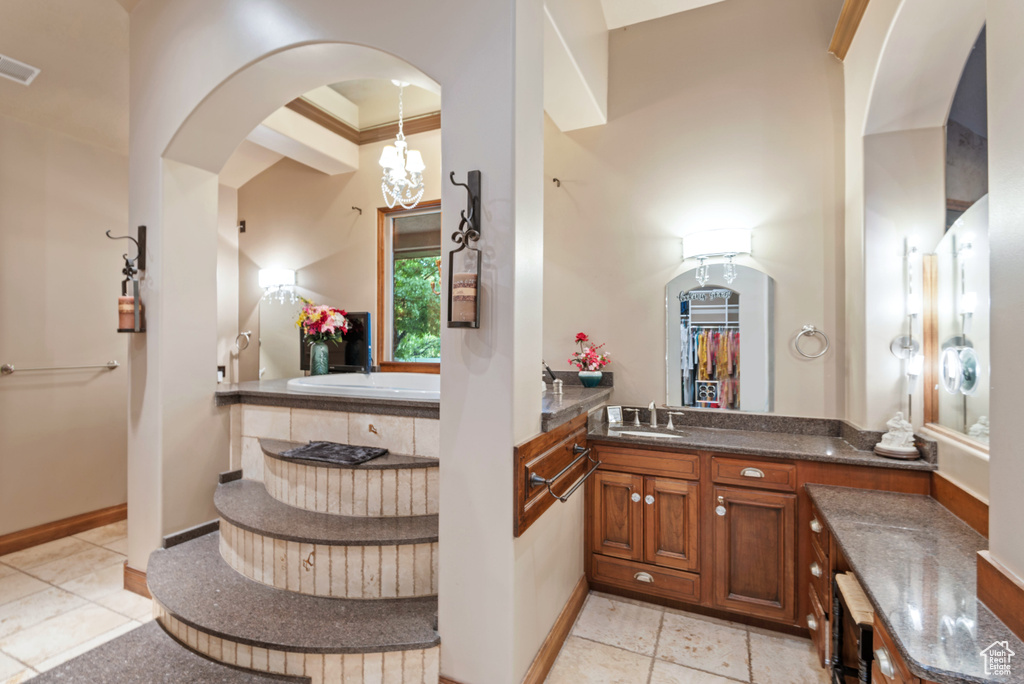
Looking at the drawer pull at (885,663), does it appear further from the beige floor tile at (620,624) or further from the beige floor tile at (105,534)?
the beige floor tile at (105,534)

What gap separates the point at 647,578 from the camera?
2434 mm

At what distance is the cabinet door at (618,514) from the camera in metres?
2.46

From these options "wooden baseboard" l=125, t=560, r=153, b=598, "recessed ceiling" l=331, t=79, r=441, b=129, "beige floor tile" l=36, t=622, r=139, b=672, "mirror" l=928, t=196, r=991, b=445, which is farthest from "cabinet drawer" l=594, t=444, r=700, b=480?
"recessed ceiling" l=331, t=79, r=441, b=129

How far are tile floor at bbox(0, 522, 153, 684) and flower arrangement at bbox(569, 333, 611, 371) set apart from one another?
2.54m

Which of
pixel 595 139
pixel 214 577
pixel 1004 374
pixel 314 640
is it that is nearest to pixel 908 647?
pixel 1004 374

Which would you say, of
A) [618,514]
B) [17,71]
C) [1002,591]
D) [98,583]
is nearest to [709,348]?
[618,514]

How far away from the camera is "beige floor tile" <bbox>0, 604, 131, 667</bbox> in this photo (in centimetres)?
201

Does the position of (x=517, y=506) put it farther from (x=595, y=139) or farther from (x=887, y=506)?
(x=595, y=139)

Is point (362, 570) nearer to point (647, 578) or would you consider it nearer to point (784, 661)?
point (647, 578)

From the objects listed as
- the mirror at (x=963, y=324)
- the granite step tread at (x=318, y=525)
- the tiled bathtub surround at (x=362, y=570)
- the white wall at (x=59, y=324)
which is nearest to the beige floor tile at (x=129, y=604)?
the granite step tread at (x=318, y=525)

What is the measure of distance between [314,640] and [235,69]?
2.38 m

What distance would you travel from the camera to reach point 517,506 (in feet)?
5.24

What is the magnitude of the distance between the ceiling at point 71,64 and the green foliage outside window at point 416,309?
7.22 feet

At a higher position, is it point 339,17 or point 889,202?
point 339,17
